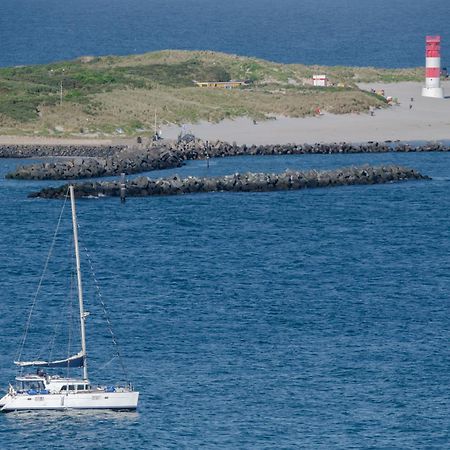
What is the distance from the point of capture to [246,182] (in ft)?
319

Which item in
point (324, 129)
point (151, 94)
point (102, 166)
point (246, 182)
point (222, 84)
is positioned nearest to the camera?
point (246, 182)

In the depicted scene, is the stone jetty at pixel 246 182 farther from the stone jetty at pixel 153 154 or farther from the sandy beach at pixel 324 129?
the sandy beach at pixel 324 129

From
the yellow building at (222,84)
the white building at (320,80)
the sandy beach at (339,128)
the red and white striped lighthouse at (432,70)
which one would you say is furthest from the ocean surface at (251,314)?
the white building at (320,80)

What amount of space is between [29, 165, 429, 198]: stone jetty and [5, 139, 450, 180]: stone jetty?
20.9ft

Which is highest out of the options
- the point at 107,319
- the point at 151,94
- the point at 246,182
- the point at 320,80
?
the point at 320,80

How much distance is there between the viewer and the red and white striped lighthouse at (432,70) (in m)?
145

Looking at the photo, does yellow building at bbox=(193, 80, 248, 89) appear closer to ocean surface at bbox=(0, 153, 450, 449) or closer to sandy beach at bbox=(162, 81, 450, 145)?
sandy beach at bbox=(162, 81, 450, 145)

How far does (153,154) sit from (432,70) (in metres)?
44.5

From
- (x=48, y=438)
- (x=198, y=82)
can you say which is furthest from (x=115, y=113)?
(x=48, y=438)

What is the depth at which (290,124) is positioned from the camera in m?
130

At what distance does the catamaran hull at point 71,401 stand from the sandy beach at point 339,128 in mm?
70419

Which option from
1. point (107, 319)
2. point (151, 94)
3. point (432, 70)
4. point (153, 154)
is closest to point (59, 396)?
point (107, 319)

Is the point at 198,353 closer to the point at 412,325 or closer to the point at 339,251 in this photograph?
the point at 412,325

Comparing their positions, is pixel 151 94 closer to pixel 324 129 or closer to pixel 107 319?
pixel 324 129
